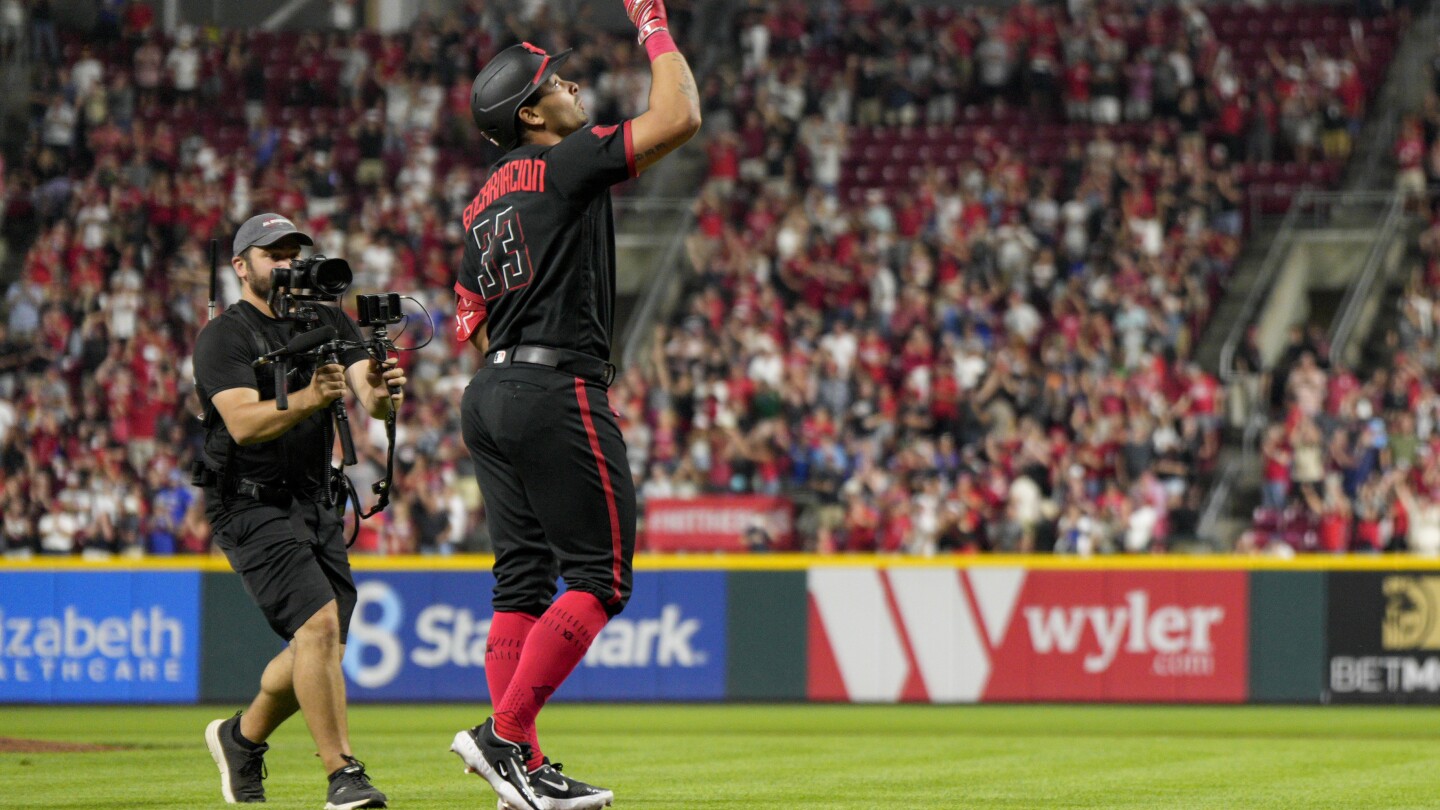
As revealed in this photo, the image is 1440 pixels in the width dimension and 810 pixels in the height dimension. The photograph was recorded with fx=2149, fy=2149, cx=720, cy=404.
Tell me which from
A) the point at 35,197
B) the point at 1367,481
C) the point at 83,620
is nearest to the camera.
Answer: the point at 83,620

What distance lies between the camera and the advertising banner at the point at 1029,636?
58.2 ft

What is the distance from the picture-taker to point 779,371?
22.8 metres

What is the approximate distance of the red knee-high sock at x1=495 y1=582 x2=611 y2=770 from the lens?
6793 millimetres

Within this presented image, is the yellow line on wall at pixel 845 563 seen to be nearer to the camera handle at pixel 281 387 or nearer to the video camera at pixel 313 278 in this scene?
the video camera at pixel 313 278

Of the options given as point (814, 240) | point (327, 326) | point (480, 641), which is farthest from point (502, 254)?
point (814, 240)

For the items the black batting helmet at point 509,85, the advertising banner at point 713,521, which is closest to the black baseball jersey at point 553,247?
the black batting helmet at point 509,85

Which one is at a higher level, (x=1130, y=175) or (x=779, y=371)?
(x=1130, y=175)

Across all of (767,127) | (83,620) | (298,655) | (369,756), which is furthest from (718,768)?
(767,127)

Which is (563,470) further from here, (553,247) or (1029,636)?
(1029,636)

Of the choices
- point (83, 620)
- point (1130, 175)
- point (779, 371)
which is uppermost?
point (1130, 175)

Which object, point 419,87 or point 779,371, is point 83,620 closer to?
point 779,371

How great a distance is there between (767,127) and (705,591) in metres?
10.3

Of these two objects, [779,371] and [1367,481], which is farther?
[779,371]

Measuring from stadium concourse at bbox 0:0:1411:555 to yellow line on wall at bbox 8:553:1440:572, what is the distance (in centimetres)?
197
